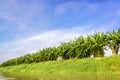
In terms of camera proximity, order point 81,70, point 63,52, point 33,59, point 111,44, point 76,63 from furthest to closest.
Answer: point 33,59 → point 63,52 → point 111,44 → point 76,63 → point 81,70

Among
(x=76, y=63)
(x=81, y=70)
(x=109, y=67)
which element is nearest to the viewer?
(x=109, y=67)

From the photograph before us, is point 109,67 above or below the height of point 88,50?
Result: below

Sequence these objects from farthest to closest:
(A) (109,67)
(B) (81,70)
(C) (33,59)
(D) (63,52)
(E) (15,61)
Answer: (E) (15,61)
(C) (33,59)
(D) (63,52)
(B) (81,70)
(A) (109,67)

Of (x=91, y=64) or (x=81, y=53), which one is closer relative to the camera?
(x=91, y=64)

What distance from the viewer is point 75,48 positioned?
61.2 m

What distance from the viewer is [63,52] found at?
220 feet

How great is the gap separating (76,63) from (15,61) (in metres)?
71.2

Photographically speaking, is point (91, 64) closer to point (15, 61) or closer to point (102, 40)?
point (102, 40)

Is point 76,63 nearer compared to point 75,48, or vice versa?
point 76,63

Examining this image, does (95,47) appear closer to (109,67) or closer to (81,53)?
(81,53)

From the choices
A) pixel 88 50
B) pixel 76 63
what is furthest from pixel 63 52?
pixel 76 63

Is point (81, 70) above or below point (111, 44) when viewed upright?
below

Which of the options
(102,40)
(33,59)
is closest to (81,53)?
(102,40)

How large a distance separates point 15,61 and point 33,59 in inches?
964
